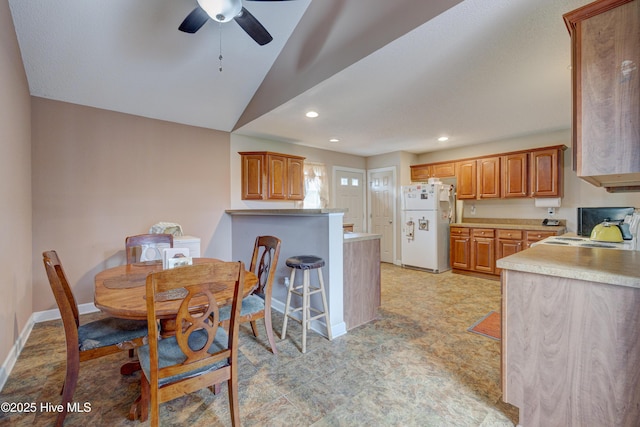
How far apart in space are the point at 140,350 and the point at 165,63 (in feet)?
9.38

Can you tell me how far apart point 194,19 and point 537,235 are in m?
4.92

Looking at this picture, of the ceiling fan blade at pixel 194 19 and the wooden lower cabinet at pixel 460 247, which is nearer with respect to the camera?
the ceiling fan blade at pixel 194 19

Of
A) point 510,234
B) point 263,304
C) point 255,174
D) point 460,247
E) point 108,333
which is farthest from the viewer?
point 460,247

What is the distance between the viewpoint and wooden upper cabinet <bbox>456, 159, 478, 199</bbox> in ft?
16.1

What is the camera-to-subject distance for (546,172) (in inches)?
163

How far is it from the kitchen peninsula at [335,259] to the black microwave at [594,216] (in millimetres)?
2840

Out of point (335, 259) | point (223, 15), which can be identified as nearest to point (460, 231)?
point (335, 259)

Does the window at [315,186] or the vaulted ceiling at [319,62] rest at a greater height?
the vaulted ceiling at [319,62]

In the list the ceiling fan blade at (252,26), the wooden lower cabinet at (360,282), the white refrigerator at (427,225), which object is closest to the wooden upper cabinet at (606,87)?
the wooden lower cabinet at (360,282)

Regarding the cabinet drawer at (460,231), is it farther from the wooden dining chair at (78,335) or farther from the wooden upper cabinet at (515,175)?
the wooden dining chair at (78,335)

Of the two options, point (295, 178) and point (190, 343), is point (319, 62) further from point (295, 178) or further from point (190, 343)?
point (190, 343)

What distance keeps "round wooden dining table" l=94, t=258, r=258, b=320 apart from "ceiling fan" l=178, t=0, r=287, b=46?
5.98 ft

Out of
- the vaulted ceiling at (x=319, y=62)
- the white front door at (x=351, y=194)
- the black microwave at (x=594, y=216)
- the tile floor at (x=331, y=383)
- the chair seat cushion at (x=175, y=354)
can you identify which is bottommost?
the tile floor at (x=331, y=383)

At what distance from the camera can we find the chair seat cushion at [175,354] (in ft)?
4.25
